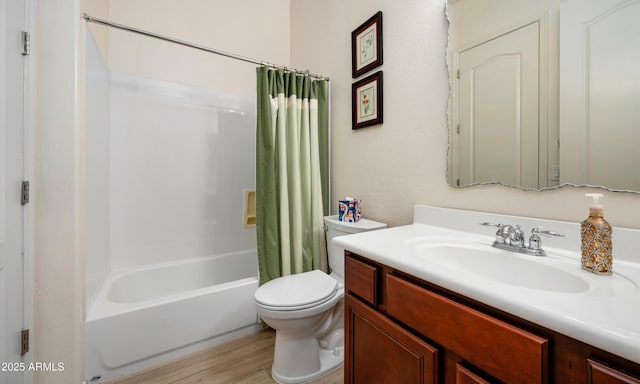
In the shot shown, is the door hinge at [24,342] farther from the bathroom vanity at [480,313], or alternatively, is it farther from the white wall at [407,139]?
the white wall at [407,139]

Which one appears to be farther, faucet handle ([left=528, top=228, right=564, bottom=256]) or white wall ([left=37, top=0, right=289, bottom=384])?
white wall ([left=37, top=0, right=289, bottom=384])

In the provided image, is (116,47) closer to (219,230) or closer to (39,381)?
(219,230)

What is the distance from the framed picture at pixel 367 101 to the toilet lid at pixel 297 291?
1.03 meters

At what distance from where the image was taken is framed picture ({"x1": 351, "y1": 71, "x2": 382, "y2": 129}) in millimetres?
1548

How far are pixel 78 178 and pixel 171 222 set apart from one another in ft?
3.24

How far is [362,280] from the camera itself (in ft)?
2.97

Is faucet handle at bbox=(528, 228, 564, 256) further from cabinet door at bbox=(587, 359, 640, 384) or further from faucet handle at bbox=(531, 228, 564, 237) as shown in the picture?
cabinet door at bbox=(587, 359, 640, 384)

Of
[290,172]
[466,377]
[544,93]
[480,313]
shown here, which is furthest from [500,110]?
[290,172]

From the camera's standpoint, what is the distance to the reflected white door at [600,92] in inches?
28.4

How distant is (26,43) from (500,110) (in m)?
1.95

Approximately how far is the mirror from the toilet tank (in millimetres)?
531

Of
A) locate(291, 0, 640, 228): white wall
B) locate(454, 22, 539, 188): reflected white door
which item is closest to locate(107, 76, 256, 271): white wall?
locate(291, 0, 640, 228): white wall

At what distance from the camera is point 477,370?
573 millimetres

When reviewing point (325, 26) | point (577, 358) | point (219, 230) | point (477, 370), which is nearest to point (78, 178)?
point (219, 230)
